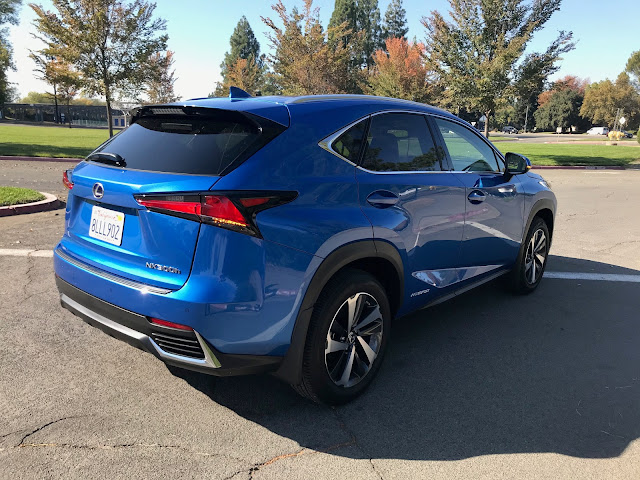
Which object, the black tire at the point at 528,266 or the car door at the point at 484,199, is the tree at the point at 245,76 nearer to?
the black tire at the point at 528,266

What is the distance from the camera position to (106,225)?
106 inches

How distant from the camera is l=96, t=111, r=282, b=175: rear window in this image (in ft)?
8.12

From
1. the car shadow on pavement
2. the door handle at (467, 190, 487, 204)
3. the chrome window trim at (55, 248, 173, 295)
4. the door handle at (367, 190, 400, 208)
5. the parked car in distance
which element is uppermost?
the parked car in distance

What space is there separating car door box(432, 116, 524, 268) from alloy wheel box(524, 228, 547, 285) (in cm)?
39

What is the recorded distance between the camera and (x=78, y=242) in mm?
2920

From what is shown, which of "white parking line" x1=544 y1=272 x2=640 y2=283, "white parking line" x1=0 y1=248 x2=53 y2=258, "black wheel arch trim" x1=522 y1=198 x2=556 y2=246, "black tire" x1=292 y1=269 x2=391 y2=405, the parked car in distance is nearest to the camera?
"black tire" x1=292 y1=269 x2=391 y2=405

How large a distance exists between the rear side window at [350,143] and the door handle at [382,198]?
0.75ft

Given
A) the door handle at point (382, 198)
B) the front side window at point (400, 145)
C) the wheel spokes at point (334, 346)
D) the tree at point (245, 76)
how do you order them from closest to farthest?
the wheel spokes at point (334, 346) < the door handle at point (382, 198) < the front side window at point (400, 145) < the tree at point (245, 76)

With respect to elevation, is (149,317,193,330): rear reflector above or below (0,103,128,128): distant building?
below

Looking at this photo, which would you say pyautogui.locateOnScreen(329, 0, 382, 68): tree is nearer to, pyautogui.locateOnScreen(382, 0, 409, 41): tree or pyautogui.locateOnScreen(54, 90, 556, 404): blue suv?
pyautogui.locateOnScreen(382, 0, 409, 41): tree

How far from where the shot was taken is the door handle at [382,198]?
288cm

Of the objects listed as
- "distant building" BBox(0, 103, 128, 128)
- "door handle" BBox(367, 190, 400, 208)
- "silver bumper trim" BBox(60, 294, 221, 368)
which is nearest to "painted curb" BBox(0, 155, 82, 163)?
"silver bumper trim" BBox(60, 294, 221, 368)

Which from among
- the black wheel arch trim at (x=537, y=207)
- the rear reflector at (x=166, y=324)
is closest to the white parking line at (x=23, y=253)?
the rear reflector at (x=166, y=324)

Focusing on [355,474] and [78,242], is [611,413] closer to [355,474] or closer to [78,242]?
[355,474]
